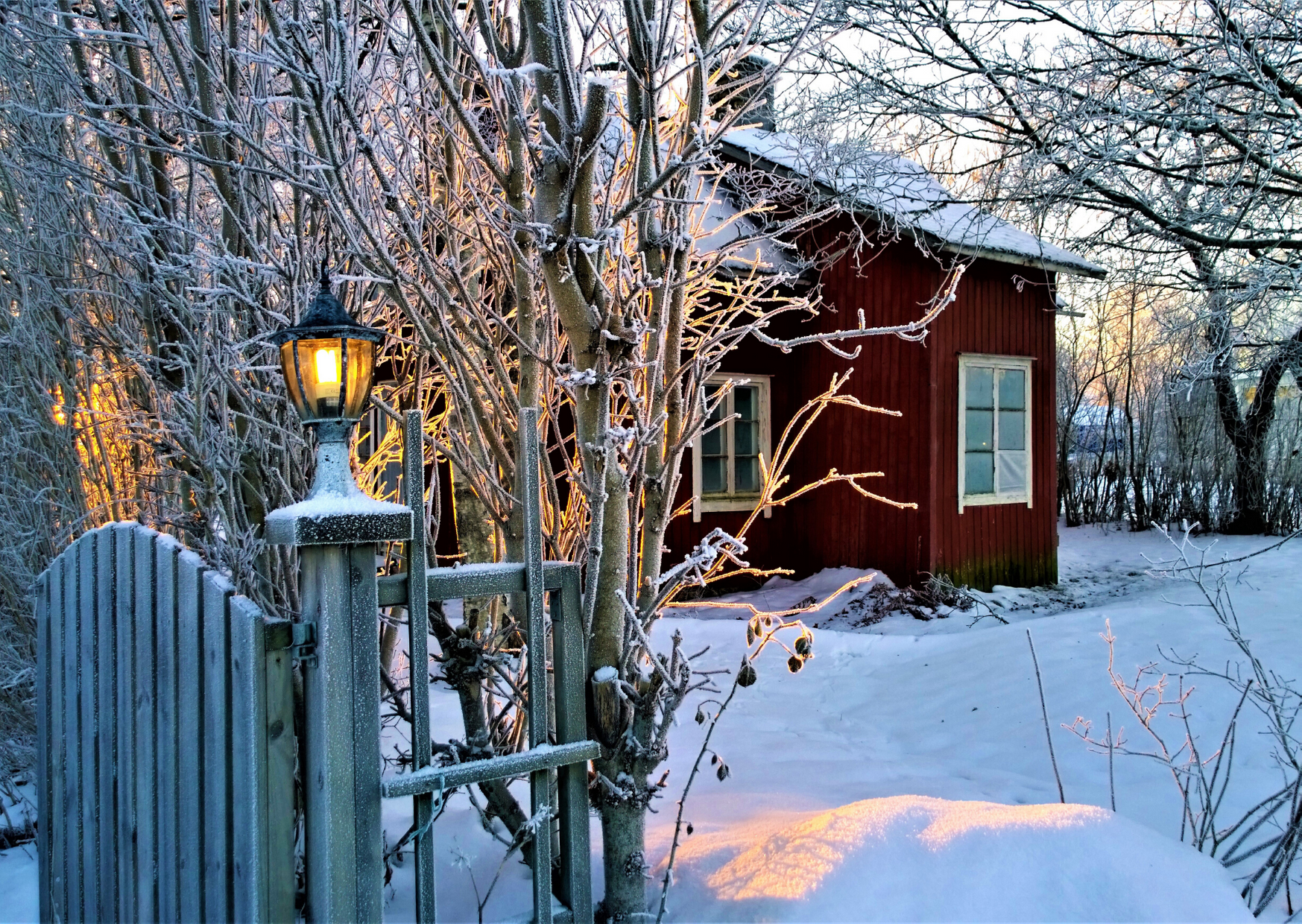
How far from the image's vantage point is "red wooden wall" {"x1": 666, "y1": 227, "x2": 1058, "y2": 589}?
1000 cm

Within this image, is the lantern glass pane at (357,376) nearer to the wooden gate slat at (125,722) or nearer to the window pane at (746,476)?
the wooden gate slat at (125,722)

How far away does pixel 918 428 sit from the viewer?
998 cm

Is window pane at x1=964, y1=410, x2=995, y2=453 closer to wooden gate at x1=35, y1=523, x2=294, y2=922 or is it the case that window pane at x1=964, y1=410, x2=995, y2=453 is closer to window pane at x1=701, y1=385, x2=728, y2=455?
window pane at x1=701, y1=385, x2=728, y2=455

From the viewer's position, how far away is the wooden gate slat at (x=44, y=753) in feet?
8.95

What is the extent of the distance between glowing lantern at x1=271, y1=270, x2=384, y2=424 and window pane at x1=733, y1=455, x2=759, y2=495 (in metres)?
9.00

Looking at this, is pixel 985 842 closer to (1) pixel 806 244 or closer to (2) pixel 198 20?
(2) pixel 198 20

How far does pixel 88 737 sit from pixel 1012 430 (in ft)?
34.3

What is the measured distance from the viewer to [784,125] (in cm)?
788

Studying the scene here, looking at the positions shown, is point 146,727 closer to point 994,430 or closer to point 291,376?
point 291,376

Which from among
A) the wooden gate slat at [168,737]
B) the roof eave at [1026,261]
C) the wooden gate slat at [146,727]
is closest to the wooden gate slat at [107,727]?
the wooden gate slat at [146,727]

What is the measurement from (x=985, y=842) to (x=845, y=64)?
6.19 meters

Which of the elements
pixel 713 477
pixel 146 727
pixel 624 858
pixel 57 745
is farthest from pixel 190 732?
pixel 713 477

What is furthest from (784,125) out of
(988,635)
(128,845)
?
(128,845)

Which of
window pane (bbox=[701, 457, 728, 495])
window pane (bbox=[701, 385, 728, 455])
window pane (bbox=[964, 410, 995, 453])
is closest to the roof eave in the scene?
window pane (bbox=[964, 410, 995, 453])
